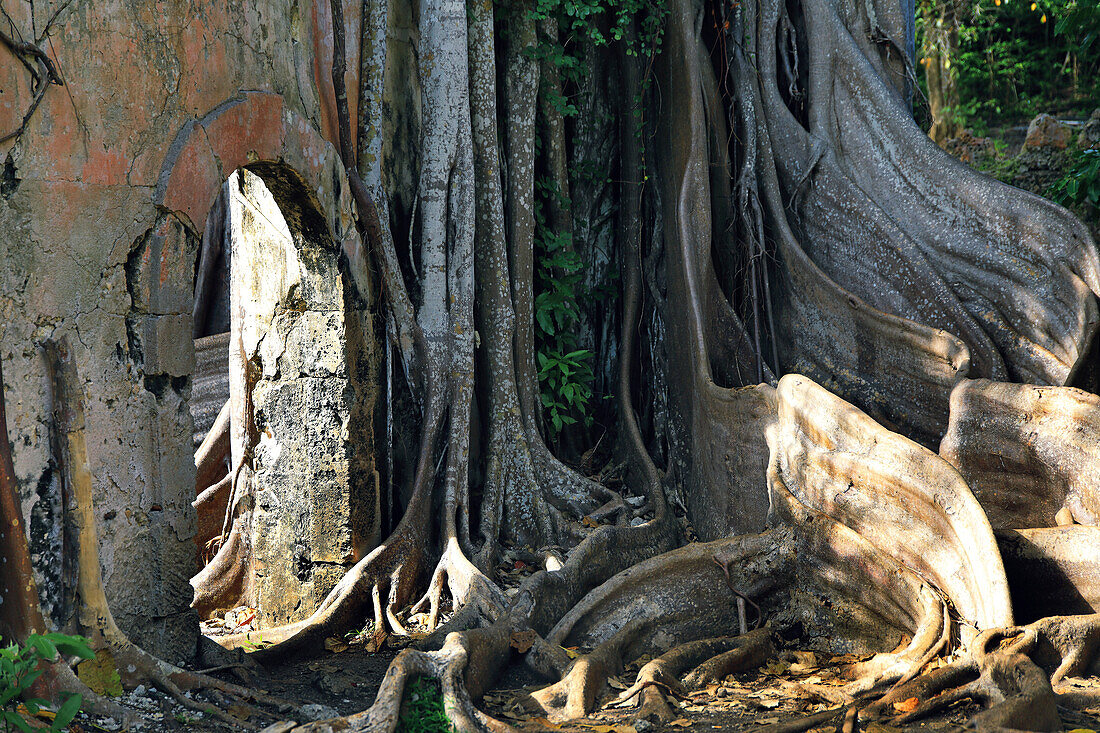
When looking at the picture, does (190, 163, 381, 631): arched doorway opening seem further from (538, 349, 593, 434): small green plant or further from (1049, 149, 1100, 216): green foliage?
(1049, 149, 1100, 216): green foliage

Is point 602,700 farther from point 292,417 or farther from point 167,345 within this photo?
point 292,417

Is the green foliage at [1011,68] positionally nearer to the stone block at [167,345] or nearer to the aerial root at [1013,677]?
the aerial root at [1013,677]

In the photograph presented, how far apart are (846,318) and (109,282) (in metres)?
3.61

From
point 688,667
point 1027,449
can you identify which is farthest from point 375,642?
point 1027,449

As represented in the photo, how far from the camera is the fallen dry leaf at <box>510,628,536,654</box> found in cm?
347

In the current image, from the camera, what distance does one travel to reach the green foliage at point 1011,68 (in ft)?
37.2

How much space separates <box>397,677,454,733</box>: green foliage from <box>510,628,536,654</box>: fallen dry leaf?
675 millimetres

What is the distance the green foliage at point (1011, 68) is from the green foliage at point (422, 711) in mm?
11020

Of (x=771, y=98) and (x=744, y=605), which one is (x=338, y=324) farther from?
(x=771, y=98)

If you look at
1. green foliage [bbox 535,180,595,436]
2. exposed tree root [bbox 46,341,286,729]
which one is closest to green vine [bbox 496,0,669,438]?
green foliage [bbox 535,180,595,436]

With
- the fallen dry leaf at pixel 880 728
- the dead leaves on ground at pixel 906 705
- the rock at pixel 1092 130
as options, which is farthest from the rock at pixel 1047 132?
the fallen dry leaf at pixel 880 728

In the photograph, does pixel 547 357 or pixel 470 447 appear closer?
pixel 470 447

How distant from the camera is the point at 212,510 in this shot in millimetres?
5137

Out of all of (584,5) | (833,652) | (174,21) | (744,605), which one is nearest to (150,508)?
(174,21)
